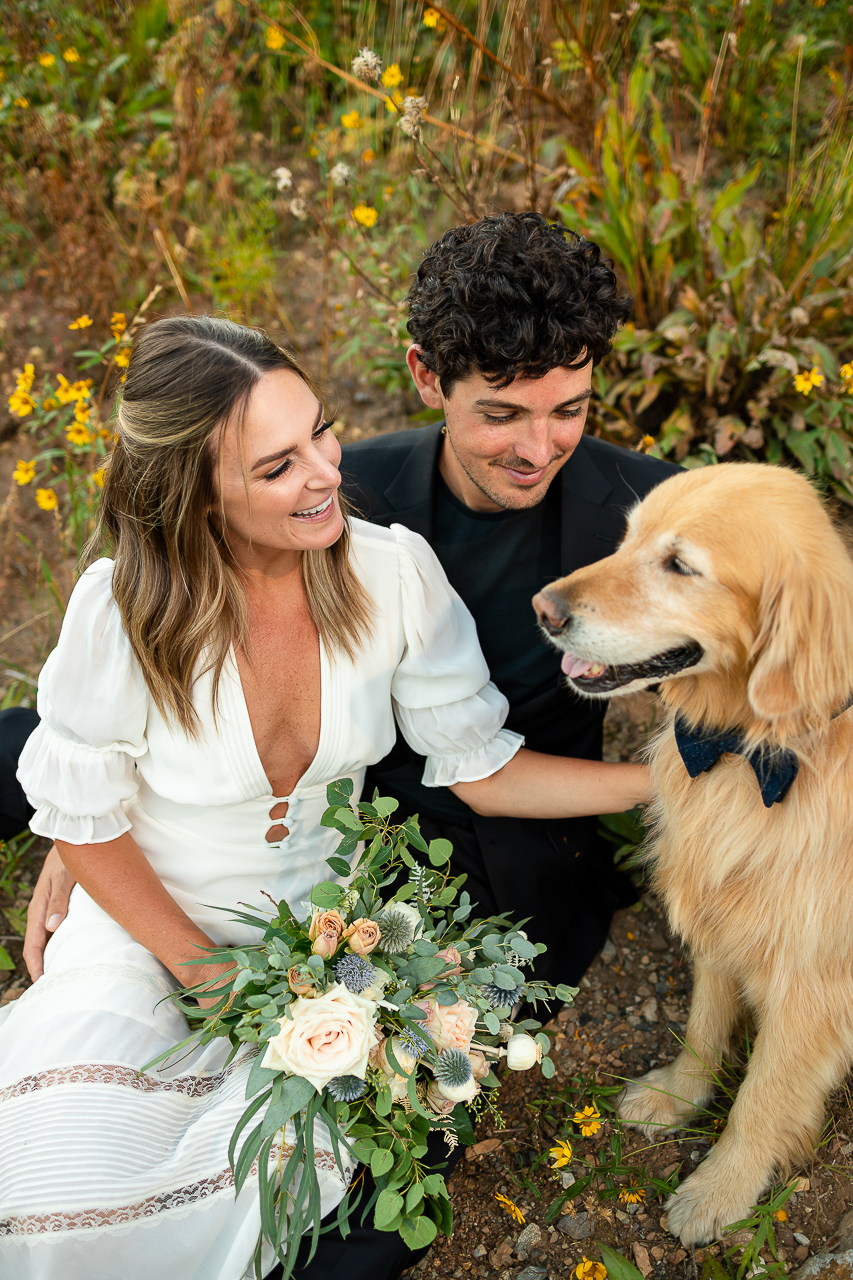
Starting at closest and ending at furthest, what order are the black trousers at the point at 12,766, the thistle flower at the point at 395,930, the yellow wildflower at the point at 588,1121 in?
the thistle flower at the point at 395,930 → the yellow wildflower at the point at 588,1121 → the black trousers at the point at 12,766

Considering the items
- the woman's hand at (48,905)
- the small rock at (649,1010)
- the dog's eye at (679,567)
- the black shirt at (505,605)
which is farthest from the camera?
the small rock at (649,1010)

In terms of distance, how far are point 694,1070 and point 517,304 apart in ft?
6.28

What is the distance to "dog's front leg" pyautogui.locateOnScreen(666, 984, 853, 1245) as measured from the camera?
1.74m

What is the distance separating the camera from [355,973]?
134 cm

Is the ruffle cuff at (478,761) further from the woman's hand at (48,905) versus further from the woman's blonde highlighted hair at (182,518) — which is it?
the woman's hand at (48,905)

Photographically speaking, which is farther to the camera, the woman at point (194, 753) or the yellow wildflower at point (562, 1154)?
the yellow wildflower at point (562, 1154)

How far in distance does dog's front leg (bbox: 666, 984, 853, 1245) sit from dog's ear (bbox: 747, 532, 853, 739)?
68cm

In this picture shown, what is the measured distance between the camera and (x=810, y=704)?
1.47 meters

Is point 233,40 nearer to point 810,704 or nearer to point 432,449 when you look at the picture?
point 432,449

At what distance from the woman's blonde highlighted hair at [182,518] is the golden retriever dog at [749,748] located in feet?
2.19

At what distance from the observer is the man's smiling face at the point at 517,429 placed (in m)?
1.95

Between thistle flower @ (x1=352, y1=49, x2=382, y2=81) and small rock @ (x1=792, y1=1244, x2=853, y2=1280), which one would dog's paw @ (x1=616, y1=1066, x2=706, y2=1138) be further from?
thistle flower @ (x1=352, y1=49, x2=382, y2=81)

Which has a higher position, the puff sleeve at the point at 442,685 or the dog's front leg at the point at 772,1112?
the puff sleeve at the point at 442,685

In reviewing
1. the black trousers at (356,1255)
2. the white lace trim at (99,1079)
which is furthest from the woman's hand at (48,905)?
the black trousers at (356,1255)
